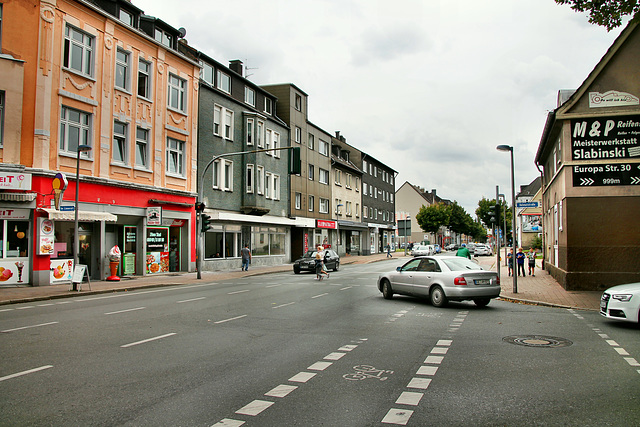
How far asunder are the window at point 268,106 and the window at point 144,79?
14.0 metres

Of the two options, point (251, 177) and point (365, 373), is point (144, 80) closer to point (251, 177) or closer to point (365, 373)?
point (251, 177)

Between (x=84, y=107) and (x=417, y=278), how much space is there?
16220 millimetres

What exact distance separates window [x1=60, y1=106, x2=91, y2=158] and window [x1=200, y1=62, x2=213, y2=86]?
10530 mm

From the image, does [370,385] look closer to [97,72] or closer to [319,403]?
[319,403]

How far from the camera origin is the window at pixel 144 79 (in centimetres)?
2531

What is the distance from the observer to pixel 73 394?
17.9 feet

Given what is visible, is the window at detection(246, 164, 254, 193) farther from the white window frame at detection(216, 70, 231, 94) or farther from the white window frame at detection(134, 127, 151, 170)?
the white window frame at detection(134, 127, 151, 170)

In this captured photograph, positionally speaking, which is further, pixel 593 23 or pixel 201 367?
pixel 593 23

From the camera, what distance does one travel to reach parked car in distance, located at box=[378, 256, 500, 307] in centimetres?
1316

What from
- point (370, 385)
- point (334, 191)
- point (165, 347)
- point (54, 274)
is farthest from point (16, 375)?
point (334, 191)

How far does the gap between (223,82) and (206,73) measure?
1902 millimetres

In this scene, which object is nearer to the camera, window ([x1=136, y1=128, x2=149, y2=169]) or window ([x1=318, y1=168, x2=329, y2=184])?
window ([x1=136, y1=128, x2=149, y2=169])

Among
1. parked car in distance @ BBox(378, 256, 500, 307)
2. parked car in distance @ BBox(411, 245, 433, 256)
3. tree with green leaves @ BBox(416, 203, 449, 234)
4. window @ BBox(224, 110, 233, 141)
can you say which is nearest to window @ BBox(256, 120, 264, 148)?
window @ BBox(224, 110, 233, 141)

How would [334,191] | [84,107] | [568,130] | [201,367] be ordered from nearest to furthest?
[201,367]
[568,130]
[84,107]
[334,191]
